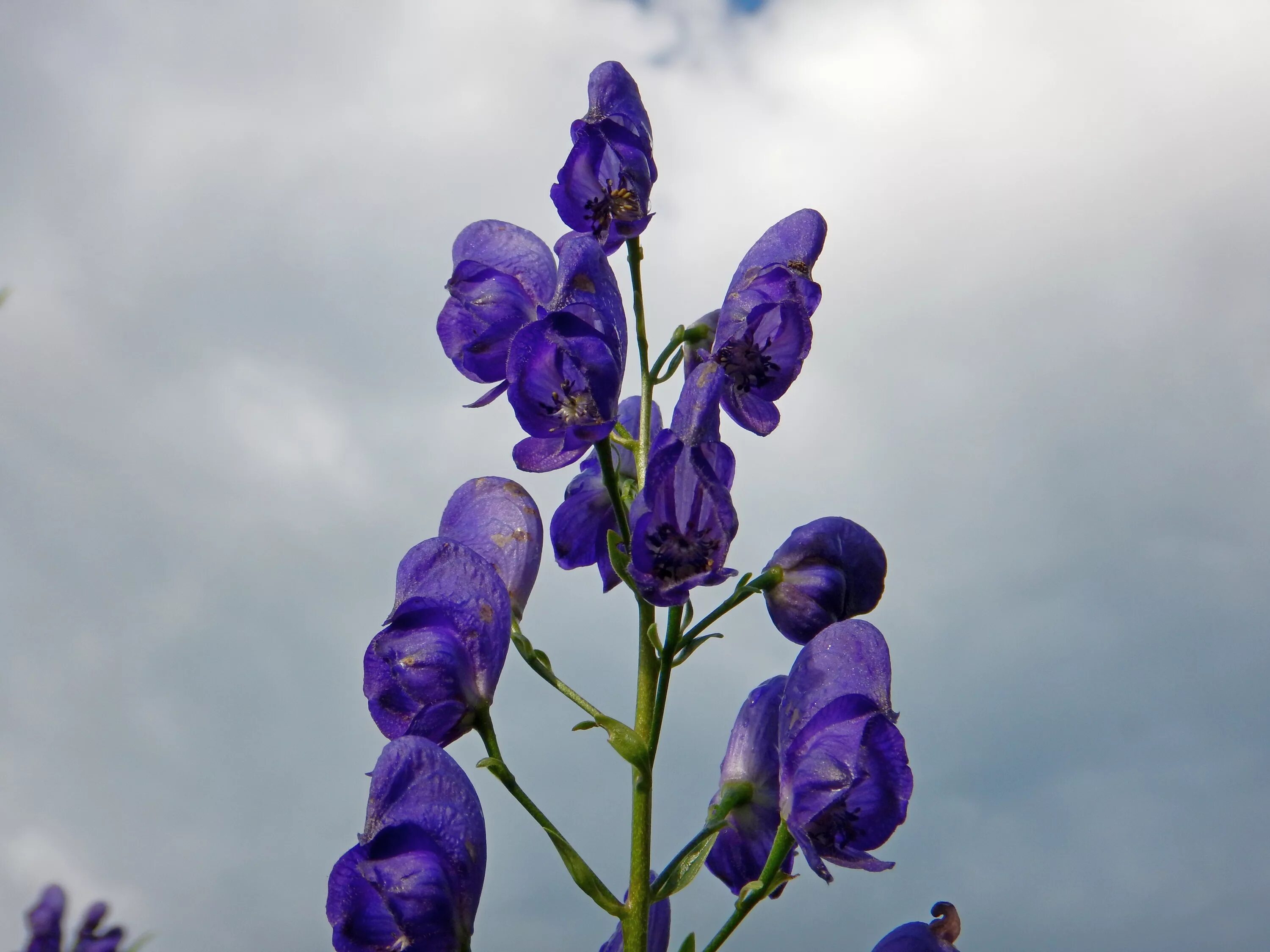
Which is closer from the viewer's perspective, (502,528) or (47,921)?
(502,528)

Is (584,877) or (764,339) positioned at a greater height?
(764,339)

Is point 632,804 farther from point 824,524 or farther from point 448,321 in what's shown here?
point 448,321

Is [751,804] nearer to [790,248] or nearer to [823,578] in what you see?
[823,578]

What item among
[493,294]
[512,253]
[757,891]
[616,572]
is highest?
[512,253]

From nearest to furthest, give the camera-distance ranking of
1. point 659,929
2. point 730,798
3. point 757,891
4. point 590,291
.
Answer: point 757,891 → point 590,291 → point 730,798 → point 659,929

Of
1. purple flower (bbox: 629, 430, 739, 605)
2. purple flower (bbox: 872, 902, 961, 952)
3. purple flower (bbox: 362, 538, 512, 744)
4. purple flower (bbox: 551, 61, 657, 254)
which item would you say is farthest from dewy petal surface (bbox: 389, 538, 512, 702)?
purple flower (bbox: 872, 902, 961, 952)

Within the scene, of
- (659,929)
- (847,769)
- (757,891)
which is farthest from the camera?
(659,929)

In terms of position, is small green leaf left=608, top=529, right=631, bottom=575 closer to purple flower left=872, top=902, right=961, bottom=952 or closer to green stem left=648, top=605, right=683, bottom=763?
green stem left=648, top=605, right=683, bottom=763

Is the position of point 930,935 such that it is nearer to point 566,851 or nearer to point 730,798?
point 730,798

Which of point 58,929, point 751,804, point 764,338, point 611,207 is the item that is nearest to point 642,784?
point 751,804
